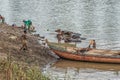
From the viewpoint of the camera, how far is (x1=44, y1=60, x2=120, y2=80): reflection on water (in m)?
23.6

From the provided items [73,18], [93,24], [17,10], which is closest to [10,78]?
[93,24]

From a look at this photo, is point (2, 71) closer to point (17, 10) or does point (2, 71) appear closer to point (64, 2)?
point (17, 10)

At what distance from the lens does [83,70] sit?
25906 millimetres

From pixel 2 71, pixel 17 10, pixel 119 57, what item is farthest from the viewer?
pixel 17 10

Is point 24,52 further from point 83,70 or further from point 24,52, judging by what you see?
point 83,70

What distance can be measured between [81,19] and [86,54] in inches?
998

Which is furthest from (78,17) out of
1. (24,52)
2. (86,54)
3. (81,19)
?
(24,52)

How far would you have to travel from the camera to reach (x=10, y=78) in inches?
402

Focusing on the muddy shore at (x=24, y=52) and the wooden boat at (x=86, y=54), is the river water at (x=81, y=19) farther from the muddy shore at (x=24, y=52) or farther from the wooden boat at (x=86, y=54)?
the muddy shore at (x=24, y=52)

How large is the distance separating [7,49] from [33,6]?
44.3 meters

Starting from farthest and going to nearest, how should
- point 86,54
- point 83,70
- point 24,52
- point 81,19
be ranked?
point 81,19 → point 86,54 → point 24,52 → point 83,70

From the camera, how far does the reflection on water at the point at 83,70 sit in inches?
930

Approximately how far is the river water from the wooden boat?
138 centimetres

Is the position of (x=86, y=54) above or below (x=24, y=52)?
below
